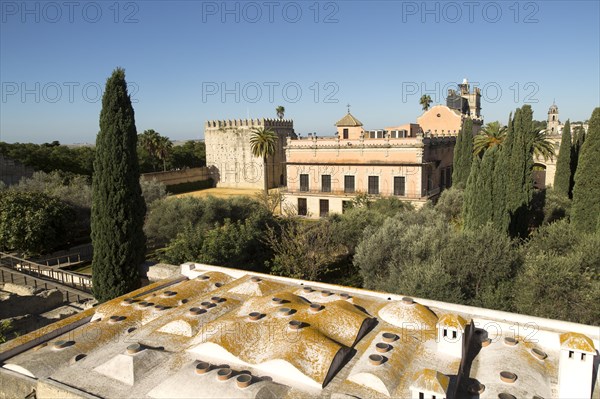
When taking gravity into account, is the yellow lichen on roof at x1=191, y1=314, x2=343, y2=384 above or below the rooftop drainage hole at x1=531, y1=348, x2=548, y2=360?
above

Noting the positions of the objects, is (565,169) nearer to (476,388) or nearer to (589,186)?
(589,186)

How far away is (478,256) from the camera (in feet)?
45.8

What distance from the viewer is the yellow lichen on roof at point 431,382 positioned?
5.67 m

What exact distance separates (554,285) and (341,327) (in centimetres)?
728

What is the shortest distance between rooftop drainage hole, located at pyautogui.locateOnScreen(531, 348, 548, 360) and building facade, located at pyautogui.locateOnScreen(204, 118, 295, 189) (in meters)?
47.2

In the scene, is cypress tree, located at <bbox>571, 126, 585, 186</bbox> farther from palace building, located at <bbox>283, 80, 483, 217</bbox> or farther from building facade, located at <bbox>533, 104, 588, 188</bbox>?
palace building, located at <bbox>283, 80, 483, 217</bbox>

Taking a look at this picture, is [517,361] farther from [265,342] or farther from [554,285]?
[554,285]

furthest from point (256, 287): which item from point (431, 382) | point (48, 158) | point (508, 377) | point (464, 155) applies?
point (48, 158)

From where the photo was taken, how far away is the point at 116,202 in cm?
1387

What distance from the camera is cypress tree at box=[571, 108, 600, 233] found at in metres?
18.3

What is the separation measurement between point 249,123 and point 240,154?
15.3 feet

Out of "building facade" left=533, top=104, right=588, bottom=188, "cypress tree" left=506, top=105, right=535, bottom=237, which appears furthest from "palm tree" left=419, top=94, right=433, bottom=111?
"cypress tree" left=506, top=105, right=535, bottom=237

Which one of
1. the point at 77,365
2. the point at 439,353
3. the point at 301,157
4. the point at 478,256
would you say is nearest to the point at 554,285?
the point at 478,256

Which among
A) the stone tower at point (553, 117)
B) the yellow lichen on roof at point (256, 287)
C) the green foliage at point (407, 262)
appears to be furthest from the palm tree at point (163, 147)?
the stone tower at point (553, 117)
